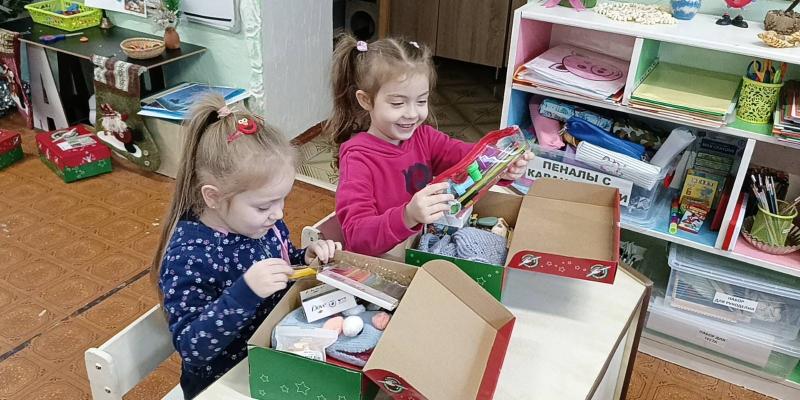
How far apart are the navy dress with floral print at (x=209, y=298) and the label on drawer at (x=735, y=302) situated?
4.25 feet

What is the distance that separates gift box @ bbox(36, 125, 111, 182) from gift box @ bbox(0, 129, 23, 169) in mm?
82

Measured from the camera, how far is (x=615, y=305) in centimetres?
122

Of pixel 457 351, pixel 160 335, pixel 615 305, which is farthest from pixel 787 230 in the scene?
pixel 160 335

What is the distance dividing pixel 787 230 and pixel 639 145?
44 centimetres

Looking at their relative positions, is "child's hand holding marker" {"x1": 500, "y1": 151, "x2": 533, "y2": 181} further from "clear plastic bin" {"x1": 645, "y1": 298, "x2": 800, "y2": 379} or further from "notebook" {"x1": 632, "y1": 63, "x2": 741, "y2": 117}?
"clear plastic bin" {"x1": 645, "y1": 298, "x2": 800, "y2": 379}

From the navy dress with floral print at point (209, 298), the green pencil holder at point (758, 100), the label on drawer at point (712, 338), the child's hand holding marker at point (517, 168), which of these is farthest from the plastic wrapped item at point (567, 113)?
the navy dress with floral print at point (209, 298)

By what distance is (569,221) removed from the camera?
1281 mm

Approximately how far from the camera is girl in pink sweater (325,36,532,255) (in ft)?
4.48

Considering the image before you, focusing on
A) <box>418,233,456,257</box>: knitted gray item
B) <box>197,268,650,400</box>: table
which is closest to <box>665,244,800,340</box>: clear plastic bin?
<box>197,268,650,400</box>: table

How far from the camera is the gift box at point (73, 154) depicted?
2814mm

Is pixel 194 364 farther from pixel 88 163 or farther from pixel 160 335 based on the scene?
pixel 88 163

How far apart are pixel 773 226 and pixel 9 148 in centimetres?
289

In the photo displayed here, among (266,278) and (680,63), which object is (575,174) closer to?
(680,63)

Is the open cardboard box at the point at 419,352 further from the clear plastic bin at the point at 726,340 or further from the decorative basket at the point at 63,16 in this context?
the decorative basket at the point at 63,16
